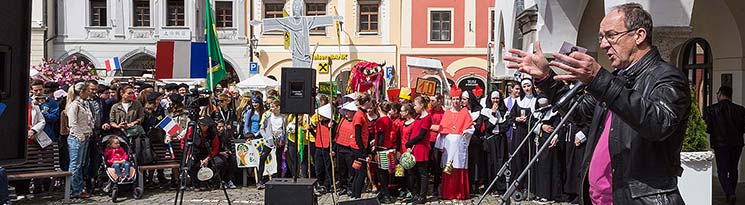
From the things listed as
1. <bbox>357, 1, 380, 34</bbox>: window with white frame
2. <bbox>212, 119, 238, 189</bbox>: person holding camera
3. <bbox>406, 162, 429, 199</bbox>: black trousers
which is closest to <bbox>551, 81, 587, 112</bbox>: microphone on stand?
<bbox>406, 162, 429, 199</bbox>: black trousers

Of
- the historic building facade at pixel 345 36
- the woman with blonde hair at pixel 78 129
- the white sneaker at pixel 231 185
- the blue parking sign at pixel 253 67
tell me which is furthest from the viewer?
the historic building facade at pixel 345 36

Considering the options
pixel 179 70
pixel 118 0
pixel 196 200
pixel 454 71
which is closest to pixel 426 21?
pixel 454 71

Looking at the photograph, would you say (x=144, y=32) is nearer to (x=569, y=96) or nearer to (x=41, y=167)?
(x=41, y=167)

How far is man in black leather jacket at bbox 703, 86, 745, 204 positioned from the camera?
990cm

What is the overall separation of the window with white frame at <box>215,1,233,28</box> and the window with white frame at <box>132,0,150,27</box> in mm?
3589

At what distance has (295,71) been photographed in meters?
9.17

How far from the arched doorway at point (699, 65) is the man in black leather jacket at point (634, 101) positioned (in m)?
9.52

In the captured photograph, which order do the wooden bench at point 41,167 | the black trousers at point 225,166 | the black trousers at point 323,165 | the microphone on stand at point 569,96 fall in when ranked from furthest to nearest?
the black trousers at point 225,166
the black trousers at point 323,165
the wooden bench at point 41,167
the microphone on stand at point 569,96

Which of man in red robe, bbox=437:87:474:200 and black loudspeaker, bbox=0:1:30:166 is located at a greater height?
black loudspeaker, bbox=0:1:30:166

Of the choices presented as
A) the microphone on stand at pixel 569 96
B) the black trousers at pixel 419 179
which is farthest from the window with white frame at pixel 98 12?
the microphone on stand at pixel 569 96

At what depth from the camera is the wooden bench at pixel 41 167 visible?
33.3ft

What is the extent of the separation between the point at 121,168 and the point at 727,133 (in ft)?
29.4

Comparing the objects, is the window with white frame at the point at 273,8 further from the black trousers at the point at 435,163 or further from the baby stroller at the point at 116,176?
the black trousers at the point at 435,163

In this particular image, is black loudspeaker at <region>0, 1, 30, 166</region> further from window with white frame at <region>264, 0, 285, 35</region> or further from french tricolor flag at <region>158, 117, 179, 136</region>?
window with white frame at <region>264, 0, 285, 35</region>
